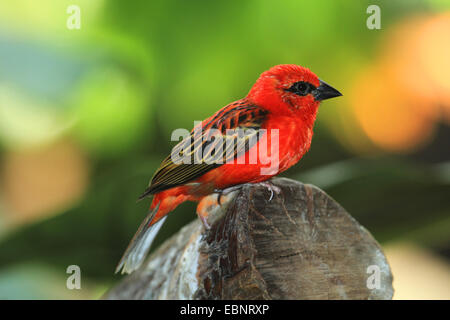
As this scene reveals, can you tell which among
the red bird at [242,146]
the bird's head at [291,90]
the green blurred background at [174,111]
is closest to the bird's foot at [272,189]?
the red bird at [242,146]

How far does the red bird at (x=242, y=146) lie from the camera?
1.05 m

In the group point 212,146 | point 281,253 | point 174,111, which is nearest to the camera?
point 281,253

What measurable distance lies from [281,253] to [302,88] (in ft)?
1.23

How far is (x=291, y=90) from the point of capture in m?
1.14

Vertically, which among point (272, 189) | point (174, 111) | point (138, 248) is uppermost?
point (174, 111)

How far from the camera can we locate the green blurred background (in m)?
1.44

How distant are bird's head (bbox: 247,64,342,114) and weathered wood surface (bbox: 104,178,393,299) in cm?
18

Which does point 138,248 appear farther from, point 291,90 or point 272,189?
point 291,90

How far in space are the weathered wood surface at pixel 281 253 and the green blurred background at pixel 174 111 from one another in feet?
1.09

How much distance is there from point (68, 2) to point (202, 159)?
0.92 m

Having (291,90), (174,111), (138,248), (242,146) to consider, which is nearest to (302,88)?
(291,90)

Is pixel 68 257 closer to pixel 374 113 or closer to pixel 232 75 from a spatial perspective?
pixel 232 75

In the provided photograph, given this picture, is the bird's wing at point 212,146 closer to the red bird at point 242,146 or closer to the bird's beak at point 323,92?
the red bird at point 242,146

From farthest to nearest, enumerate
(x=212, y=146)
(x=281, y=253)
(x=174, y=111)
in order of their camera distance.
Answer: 1. (x=174, y=111)
2. (x=212, y=146)
3. (x=281, y=253)
